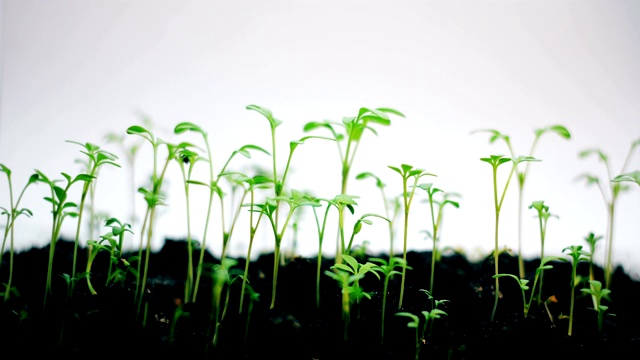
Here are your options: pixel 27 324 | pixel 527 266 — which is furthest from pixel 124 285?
pixel 527 266

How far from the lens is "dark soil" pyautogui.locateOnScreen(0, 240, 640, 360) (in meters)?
0.80

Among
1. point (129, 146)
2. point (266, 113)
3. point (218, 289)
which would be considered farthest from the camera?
point (129, 146)

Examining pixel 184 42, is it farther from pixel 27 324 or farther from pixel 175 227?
pixel 27 324

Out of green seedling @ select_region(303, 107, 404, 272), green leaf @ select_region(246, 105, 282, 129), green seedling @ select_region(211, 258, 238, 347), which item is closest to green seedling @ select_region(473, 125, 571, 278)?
green seedling @ select_region(303, 107, 404, 272)

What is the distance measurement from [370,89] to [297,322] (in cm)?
77

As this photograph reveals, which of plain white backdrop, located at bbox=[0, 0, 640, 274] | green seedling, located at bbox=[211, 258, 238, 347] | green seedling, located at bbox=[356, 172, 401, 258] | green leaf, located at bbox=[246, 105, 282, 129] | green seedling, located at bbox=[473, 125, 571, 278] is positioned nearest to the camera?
green seedling, located at bbox=[211, 258, 238, 347]

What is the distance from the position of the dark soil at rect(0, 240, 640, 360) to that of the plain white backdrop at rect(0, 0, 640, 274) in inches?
7.5

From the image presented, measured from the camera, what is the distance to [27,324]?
87cm

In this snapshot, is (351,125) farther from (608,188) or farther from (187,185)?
(608,188)

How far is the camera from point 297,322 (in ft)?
2.96

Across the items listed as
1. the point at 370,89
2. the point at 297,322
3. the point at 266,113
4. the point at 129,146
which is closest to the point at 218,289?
the point at 297,322

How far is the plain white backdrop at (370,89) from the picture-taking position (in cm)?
122

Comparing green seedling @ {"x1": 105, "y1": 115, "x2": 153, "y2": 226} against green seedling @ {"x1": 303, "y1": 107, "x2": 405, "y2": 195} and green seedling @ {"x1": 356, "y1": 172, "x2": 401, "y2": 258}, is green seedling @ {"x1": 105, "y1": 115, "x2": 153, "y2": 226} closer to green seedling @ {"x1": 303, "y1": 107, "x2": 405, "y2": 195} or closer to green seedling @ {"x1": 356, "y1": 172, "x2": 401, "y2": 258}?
green seedling @ {"x1": 303, "y1": 107, "x2": 405, "y2": 195}

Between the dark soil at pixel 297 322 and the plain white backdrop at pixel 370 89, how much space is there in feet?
0.62
